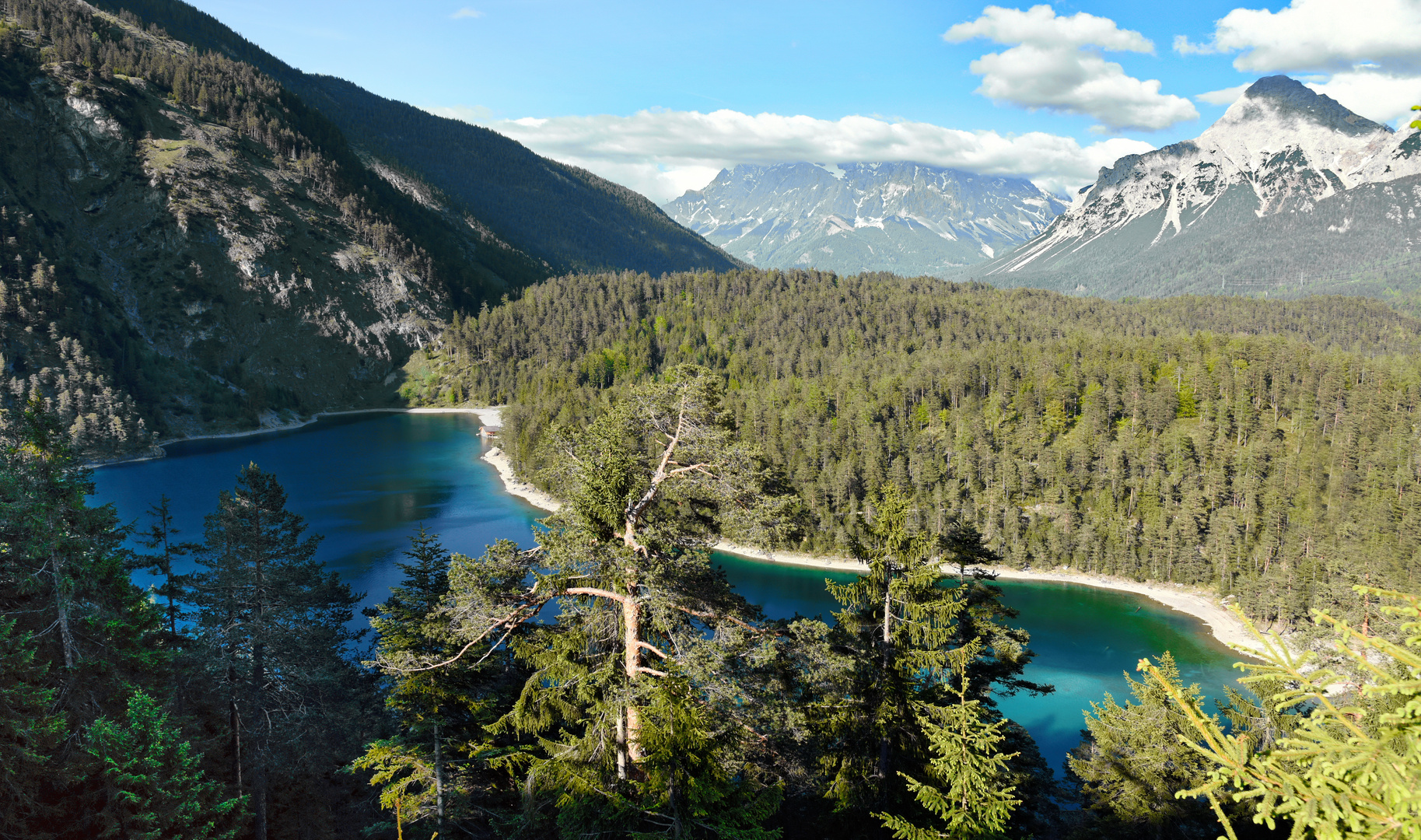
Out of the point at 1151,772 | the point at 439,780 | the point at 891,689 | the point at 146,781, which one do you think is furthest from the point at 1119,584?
the point at 146,781

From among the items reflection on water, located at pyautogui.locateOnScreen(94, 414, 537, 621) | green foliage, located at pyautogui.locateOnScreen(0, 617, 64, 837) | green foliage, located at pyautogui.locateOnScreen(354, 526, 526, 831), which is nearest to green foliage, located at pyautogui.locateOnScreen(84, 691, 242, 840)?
green foliage, located at pyautogui.locateOnScreen(0, 617, 64, 837)

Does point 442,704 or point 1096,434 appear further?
point 1096,434

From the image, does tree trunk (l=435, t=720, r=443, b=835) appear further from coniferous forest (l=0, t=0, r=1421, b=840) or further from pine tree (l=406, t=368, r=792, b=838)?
pine tree (l=406, t=368, r=792, b=838)

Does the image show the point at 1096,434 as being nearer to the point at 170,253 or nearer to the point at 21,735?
the point at 21,735

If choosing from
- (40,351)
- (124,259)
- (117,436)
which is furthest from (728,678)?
(124,259)

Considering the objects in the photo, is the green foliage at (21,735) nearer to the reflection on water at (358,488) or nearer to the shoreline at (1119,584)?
the reflection on water at (358,488)
